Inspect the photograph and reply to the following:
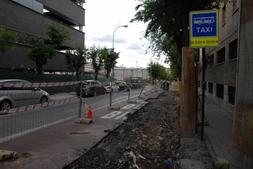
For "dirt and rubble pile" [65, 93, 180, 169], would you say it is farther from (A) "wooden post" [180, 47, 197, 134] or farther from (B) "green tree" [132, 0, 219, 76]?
(B) "green tree" [132, 0, 219, 76]

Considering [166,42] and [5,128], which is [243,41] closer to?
[5,128]

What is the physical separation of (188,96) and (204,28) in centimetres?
219

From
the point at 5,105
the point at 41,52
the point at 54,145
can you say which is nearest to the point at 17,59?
the point at 41,52

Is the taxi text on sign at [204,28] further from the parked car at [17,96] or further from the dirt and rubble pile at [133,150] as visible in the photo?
the parked car at [17,96]

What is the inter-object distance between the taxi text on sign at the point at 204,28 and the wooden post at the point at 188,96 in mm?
1063

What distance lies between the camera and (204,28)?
7441 mm

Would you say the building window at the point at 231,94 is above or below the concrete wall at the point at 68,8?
below

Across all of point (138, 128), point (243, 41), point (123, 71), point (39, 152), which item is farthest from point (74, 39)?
point (123, 71)

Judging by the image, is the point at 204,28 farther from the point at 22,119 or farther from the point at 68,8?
the point at 68,8

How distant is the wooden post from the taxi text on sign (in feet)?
3.49

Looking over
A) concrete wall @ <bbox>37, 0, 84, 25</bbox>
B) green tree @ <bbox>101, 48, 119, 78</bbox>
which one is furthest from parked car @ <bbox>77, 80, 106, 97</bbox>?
green tree @ <bbox>101, 48, 119, 78</bbox>

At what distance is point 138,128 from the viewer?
1049 cm

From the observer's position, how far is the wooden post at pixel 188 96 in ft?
27.8

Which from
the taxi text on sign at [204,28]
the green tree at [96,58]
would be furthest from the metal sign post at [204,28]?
the green tree at [96,58]
